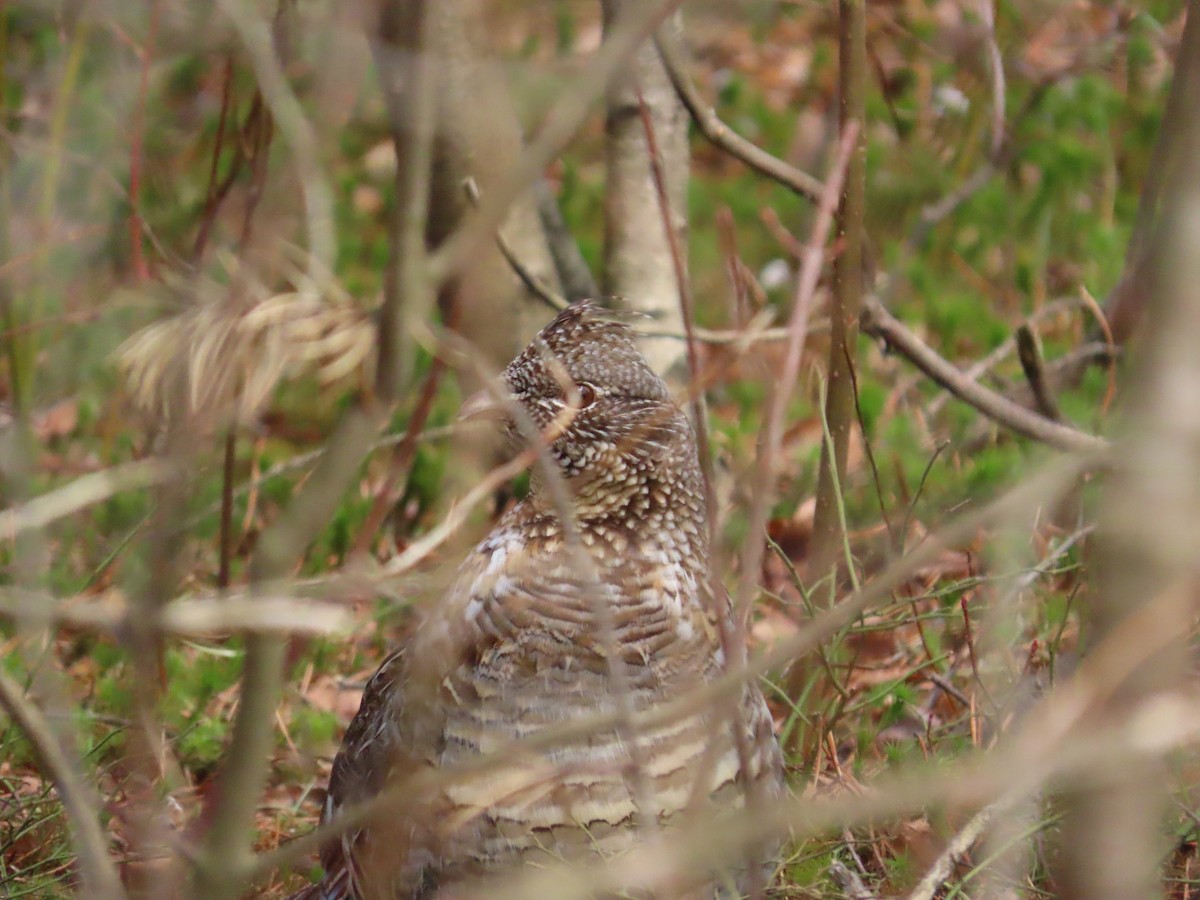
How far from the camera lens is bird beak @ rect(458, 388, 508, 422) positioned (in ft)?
9.32

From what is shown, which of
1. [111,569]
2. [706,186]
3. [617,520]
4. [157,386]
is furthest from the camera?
[706,186]

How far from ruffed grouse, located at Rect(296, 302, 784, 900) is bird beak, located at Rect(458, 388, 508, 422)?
0.22 feet

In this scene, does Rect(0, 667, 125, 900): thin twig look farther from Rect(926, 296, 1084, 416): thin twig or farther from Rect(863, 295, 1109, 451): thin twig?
Rect(926, 296, 1084, 416): thin twig

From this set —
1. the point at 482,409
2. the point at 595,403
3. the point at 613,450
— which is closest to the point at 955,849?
the point at 613,450

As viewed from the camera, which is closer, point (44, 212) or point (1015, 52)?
point (44, 212)

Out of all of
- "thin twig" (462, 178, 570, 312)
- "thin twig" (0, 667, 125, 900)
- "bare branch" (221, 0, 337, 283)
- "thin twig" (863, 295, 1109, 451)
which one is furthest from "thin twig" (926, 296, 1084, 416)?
"thin twig" (0, 667, 125, 900)

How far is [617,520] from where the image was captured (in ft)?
9.61

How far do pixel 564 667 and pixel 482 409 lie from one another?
1.76 ft

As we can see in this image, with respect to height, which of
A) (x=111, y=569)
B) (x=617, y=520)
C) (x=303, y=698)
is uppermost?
(x=617, y=520)

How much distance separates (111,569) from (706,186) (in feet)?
13.7

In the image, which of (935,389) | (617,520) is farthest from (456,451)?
(935,389)

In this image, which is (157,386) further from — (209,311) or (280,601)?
(280,601)

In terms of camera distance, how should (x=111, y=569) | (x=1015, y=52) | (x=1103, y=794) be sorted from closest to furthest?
(x=1103, y=794) → (x=111, y=569) → (x=1015, y=52)

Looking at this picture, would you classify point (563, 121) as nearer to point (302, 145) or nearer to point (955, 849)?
point (302, 145)
